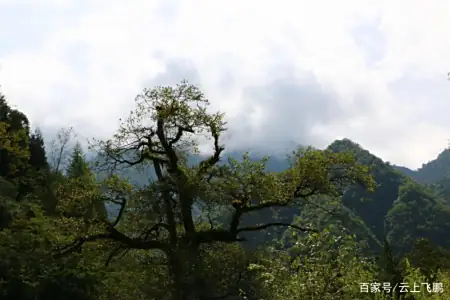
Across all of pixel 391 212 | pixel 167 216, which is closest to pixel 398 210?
pixel 391 212

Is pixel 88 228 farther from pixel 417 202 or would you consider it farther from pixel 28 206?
pixel 417 202

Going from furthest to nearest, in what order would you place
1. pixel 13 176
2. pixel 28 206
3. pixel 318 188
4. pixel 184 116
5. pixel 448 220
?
pixel 448 220 < pixel 13 176 < pixel 28 206 < pixel 184 116 < pixel 318 188

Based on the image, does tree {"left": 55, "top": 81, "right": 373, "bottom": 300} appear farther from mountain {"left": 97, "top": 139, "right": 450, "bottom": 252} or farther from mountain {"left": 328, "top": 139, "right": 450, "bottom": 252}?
mountain {"left": 328, "top": 139, "right": 450, "bottom": 252}

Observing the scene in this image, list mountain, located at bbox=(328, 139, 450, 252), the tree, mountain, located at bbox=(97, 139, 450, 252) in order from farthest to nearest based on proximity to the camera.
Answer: mountain, located at bbox=(328, 139, 450, 252) < mountain, located at bbox=(97, 139, 450, 252) < the tree

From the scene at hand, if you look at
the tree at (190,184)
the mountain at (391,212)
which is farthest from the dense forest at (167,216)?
the mountain at (391,212)

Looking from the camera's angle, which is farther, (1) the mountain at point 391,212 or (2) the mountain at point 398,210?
(2) the mountain at point 398,210

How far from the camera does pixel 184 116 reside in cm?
2184

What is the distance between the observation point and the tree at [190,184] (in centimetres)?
2041

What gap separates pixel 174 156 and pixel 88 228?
474 cm

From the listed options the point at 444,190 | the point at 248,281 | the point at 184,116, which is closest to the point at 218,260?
the point at 248,281

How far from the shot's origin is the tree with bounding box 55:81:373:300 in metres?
20.4

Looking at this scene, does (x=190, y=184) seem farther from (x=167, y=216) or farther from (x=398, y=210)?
(x=398, y=210)

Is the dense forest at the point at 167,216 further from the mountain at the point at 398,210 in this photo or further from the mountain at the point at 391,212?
the mountain at the point at 398,210

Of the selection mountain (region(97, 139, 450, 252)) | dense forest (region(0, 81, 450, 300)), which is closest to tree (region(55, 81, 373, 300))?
dense forest (region(0, 81, 450, 300))
